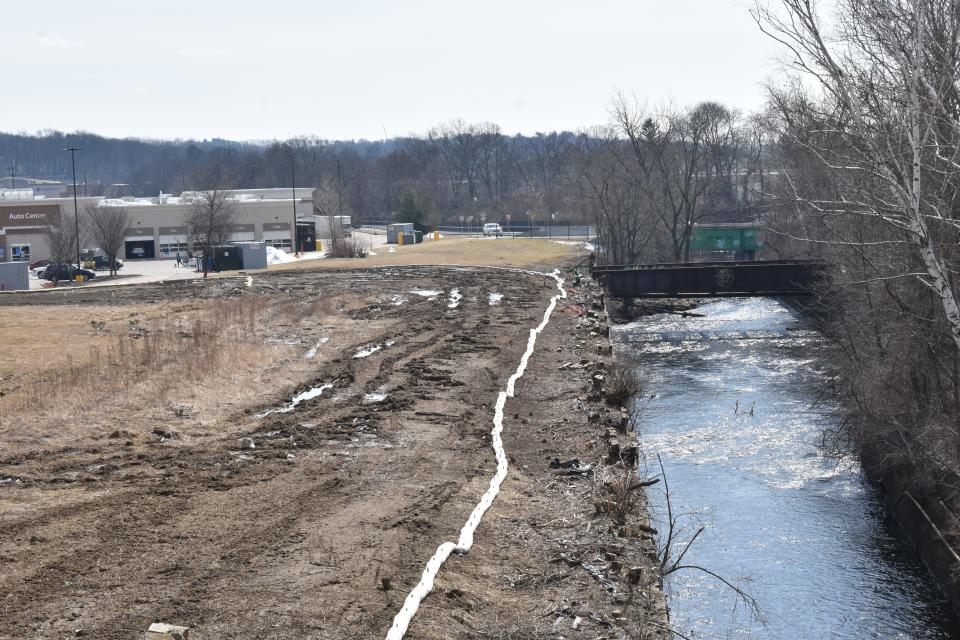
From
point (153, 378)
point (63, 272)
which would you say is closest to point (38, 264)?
point (63, 272)

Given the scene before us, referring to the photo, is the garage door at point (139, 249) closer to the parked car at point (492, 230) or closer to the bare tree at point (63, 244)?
the bare tree at point (63, 244)

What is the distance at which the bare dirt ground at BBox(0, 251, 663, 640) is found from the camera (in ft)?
32.1

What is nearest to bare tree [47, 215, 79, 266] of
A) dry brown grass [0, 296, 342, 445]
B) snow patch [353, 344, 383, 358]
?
dry brown grass [0, 296, 342, 445]

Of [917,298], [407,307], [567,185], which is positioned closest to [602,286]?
[407,307]

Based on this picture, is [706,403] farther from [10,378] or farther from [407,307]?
[10,378]

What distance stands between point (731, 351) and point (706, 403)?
1131cm

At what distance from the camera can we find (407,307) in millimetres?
37156

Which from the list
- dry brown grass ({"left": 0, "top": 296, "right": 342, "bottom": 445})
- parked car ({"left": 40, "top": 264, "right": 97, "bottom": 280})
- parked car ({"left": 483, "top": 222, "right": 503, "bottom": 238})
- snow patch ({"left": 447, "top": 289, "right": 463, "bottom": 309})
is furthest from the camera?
parked car ({"left": 483, "top": 222, "right": 503, "bottom": 238})

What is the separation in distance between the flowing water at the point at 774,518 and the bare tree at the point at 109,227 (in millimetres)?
47623

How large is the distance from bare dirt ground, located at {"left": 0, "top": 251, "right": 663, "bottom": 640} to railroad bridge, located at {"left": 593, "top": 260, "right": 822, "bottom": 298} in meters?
22.8

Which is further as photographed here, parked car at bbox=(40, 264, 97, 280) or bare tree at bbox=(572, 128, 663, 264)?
bare tree at bbox=(572, 128, 663, 264)

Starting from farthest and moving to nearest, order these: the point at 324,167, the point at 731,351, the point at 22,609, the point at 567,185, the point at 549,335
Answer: the point at 324,167, the point at 567,185, the point at 731,351, the point at 549,335, the point at 22,609

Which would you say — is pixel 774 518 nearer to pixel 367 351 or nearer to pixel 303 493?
pixel 303 493

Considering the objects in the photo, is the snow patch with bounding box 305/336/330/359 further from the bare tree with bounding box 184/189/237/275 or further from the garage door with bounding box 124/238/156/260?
the garage door with bounding box 124/238/156/260
